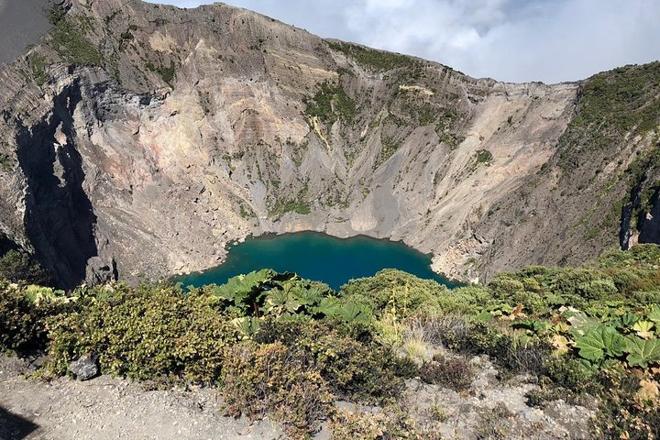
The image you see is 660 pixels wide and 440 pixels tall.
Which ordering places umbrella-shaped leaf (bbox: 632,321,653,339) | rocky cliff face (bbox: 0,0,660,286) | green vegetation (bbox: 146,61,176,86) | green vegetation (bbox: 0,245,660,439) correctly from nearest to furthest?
green vegetation (bbox: 0,245,660,439) → umbrella-shaped leaf (bbox: 632,321,653,339) → rocky cliff face (bbox: 0,0,660,286) → green vegetation (bbox: 146,61,176,86)

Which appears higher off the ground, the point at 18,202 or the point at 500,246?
the point at 500,246

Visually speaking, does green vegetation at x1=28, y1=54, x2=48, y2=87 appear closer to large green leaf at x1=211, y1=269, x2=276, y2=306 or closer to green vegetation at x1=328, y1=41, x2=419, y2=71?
green vegetation at x1=328, y1=41, x2=419, y2=71

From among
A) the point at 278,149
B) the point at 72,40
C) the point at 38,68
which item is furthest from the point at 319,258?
the point at 72,40

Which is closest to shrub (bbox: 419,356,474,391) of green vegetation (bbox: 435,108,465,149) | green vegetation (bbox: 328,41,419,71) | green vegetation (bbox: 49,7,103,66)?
green vegetation (bbox: 49,7,103,66)

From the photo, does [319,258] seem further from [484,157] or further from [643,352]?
[643,352]

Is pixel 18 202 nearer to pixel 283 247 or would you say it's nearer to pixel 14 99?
pixel 14 99

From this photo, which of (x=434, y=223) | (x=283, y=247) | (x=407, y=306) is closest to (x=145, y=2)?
(x=283, y=247)
